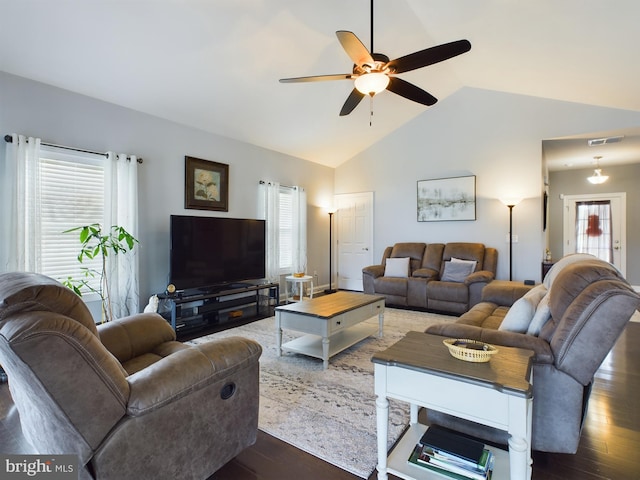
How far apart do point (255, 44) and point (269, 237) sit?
9.79 ft

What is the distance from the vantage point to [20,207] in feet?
9.92

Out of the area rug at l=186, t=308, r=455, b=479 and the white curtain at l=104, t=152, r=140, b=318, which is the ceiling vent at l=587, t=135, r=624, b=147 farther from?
the white curtain at l=104, t=152, r=140, b=318

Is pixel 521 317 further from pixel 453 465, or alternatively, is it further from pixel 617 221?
pixel 617 221

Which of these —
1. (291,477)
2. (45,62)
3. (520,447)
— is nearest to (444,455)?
(520,447)

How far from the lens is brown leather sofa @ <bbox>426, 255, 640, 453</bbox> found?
1.55m

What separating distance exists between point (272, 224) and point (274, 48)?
2783mm

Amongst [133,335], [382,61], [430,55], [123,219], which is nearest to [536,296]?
[430,55]

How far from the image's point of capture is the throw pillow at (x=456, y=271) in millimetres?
5168

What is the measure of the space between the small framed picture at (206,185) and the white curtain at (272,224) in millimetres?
749

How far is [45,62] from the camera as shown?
300cm

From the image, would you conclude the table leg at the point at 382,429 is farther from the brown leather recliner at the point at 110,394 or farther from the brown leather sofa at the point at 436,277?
the brown leather sofa at the point at 436,277

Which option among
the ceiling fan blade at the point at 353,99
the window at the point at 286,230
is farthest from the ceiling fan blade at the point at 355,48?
the window at the point at 286,230

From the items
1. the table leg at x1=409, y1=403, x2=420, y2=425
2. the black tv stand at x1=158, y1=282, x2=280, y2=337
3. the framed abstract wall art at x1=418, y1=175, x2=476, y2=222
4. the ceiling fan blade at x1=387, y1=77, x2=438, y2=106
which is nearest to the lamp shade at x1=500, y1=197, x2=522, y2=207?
the framed abstract wall art at x1=418, y1=175, x2=476, y2=222

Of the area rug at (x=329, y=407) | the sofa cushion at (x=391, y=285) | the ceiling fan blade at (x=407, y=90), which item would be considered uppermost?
the ceiling fan blade at (x=407, y=90)
